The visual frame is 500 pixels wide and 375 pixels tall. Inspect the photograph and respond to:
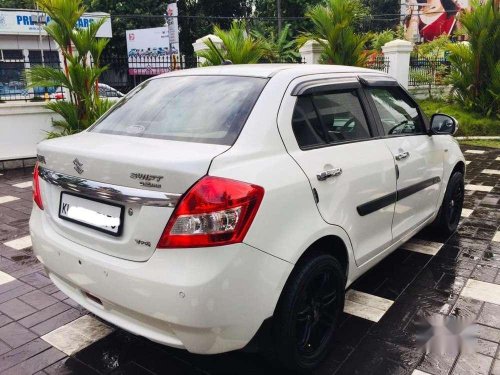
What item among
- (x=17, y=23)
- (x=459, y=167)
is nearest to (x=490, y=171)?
(x=459, y=167)

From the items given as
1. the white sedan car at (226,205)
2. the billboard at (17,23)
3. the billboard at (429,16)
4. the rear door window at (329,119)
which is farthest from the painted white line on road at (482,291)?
the billboard at (429,16)

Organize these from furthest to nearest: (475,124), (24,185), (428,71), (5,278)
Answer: (428,71), (475,124), (24,185), (5,278)

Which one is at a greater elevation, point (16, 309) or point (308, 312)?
point (308, 312)

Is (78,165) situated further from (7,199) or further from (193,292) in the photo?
(7,199)

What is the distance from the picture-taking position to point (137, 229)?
211 centimetres

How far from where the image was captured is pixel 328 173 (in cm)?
251

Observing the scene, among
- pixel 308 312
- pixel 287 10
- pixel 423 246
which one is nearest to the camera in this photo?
pixel 308 312

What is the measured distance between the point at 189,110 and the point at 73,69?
5.30 metres

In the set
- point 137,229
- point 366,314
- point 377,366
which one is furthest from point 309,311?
point 137,229

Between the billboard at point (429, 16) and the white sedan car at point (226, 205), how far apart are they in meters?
43.8

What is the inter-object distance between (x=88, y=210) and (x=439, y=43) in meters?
16.4

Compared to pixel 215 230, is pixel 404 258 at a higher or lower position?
lower

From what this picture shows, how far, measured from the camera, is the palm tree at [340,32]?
9.46 m

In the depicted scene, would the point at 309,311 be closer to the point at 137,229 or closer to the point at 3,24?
the point at 137,229
